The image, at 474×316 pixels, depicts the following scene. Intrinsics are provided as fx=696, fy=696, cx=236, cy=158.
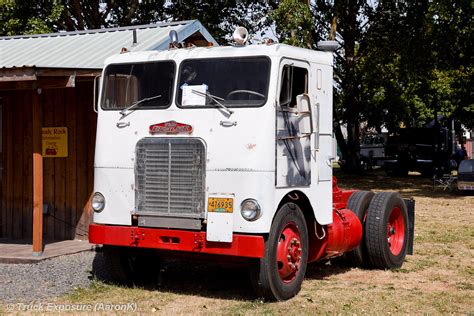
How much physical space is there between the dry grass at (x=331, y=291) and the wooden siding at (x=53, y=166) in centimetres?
276

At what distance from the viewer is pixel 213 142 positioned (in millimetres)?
7199

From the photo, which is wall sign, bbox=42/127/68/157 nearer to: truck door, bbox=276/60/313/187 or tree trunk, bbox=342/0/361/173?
truck door, bbox=276/60/313/187

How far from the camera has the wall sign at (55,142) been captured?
36.1ft

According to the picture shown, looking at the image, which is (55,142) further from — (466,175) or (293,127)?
(466,175)

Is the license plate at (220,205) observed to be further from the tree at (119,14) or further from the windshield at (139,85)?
the tree at (119,14)

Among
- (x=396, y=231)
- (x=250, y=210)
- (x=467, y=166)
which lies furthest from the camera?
(x=467, y=166)

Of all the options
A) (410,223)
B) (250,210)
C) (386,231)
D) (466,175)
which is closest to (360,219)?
(386,231)

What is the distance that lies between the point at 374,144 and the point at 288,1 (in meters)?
22.5

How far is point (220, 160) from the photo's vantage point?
7137mm

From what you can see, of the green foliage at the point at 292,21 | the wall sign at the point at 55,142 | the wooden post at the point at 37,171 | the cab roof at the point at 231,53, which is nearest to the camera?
the cab roof at the point at 231,53

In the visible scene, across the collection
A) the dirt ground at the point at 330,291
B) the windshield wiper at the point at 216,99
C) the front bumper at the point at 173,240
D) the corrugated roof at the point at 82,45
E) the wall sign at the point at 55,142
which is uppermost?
the corrugated roof at the point at 82,45

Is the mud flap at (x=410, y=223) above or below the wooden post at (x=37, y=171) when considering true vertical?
below

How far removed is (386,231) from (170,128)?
3.52 meters

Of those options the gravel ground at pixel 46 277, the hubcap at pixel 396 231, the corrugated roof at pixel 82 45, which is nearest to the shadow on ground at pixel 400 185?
the corrugated roof at pixel 82 45
